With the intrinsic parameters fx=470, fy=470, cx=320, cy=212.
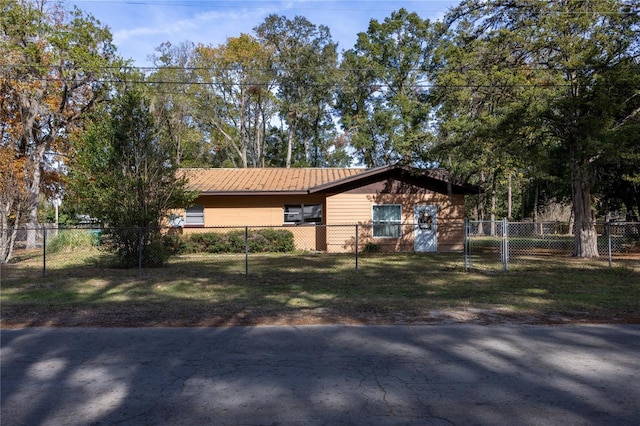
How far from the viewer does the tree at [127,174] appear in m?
13.4

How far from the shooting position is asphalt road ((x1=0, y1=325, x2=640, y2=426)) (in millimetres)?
4023

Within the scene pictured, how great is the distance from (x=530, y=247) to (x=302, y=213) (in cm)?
1186

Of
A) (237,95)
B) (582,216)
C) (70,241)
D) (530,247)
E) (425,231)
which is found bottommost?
(530,247)

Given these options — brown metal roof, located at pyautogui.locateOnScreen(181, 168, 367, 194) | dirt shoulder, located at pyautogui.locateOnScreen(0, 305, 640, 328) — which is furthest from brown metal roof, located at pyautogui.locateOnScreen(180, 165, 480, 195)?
dirt shoulder, located at pyautogui.locateOnScreen(0, 305, 640, 328)

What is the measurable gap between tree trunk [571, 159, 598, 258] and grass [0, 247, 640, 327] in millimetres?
2443

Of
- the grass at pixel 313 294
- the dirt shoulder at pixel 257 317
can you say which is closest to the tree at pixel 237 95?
the grass at pixel 313 294

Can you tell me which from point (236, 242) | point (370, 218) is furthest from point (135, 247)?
point (370, 218)

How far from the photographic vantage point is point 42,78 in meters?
22.2

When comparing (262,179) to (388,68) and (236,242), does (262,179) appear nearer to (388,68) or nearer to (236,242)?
(236,242)

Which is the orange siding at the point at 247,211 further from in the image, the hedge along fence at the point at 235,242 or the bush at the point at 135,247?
the bush at the point at 135,247

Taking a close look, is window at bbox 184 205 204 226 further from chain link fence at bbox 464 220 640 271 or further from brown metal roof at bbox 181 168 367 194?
chain link fence at bbox 464 220 640 271

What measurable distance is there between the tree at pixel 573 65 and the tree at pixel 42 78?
17.1 m

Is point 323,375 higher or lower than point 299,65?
lower

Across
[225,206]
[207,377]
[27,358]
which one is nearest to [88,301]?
[27,358]
